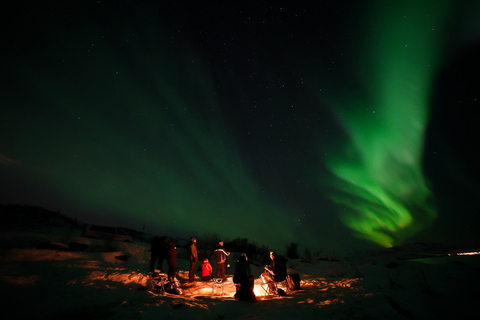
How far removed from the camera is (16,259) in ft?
30.9

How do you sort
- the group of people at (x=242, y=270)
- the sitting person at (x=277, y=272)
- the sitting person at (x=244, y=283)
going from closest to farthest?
1. the sitting person at (x=244, y=283)
2. the group of people at (x=242, y=270)
3. the sitting person at (x=277, y=272)

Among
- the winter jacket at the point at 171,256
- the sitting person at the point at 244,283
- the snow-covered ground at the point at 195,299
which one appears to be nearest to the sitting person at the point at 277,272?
the sitting person at the point at 244,283

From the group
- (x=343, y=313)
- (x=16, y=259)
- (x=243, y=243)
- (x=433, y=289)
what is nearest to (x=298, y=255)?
(x=243, y=243)

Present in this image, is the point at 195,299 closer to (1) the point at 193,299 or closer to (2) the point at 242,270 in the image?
(1) the point at 193,299

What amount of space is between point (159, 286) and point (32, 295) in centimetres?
407

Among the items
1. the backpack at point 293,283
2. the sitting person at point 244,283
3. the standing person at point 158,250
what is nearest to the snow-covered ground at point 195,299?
the sitting person at point 244,283

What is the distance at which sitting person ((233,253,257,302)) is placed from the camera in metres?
7.69

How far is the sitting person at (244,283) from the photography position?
769 centimetres

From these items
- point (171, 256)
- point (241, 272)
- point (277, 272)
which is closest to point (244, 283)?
point (241, 272)

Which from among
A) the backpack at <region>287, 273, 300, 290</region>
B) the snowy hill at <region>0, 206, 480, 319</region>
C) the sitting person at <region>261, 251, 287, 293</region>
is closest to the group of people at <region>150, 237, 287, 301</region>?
the sitting person at <region>261, 251, 287, 293</region>

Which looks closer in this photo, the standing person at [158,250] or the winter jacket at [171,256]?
the winter jacket at [171,256]

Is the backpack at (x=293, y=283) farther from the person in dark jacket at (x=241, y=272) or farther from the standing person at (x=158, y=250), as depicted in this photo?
the standing person at (x=158, y=250)

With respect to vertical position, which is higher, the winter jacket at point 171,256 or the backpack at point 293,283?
the winter jacket at point 171,256

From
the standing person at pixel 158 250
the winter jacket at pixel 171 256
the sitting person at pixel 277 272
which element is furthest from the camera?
the standing person at pixel 158 250
